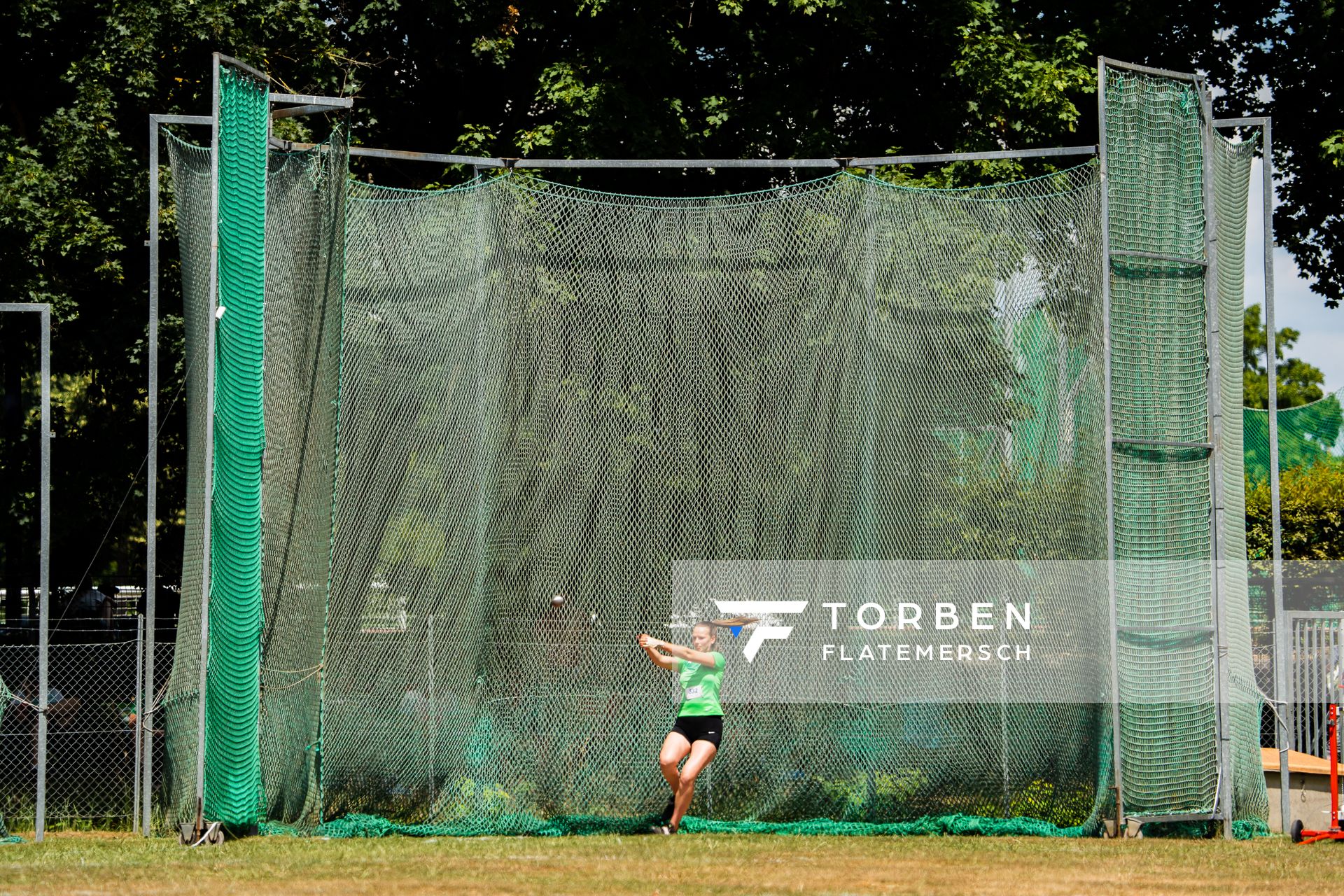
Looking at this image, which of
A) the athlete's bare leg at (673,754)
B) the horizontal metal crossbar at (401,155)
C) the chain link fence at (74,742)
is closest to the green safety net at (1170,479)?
the athlete's bare leg at (673,754)

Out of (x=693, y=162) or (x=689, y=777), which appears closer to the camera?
(x=689, y=777)

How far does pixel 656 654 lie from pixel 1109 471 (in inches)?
109

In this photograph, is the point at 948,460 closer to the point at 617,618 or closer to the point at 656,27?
the point at 617,618

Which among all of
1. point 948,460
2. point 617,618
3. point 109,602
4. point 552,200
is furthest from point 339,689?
point 109,602

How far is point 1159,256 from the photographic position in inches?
320

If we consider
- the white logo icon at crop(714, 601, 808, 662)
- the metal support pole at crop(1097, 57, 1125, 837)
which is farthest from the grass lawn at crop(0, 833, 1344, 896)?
the white logo icon at crop(714, 601, 808, 662)

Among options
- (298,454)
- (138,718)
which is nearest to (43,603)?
(138,718)

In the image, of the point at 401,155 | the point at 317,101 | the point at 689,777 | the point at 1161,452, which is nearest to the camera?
the point at 317,101

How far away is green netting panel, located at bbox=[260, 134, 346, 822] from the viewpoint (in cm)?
790

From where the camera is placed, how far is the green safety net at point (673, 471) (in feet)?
26.2

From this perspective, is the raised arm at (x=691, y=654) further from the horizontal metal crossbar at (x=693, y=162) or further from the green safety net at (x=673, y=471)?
the horizontal metal crossbar at (x=693, y=162)

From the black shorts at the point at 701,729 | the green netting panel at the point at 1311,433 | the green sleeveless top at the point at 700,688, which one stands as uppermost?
the green netting panel at the point at 1311,433

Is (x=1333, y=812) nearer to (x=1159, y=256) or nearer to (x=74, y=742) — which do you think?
(x=1159, y=256)

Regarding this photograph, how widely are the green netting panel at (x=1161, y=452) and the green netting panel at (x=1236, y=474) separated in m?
0.18
